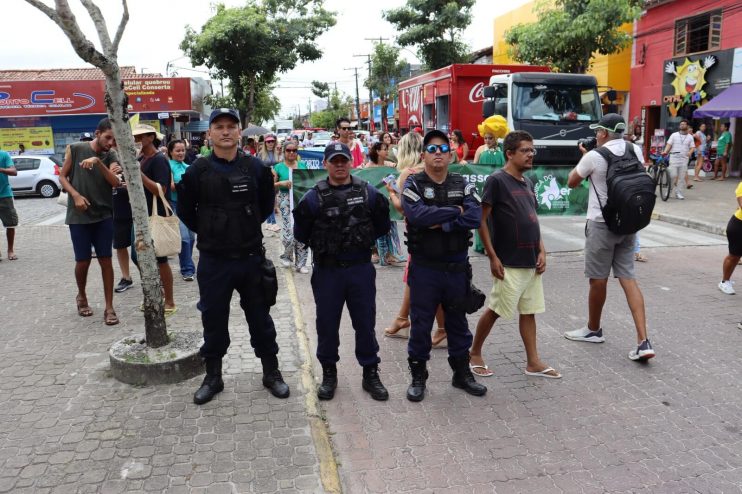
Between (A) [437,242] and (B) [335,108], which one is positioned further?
(B) [335,108]

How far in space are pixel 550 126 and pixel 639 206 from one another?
8.76 m

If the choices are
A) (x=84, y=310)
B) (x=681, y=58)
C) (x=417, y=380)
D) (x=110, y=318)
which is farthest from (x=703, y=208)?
(x=84, y=310)

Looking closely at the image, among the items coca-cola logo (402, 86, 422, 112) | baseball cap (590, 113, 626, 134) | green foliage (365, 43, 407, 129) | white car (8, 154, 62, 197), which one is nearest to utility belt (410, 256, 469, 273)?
baseball cap (590, 113, 626, 134)

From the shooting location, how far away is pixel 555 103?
13406 millimetres

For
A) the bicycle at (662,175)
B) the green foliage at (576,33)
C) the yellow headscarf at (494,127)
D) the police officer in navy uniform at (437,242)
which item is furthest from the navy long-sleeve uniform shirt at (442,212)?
the green foliage at (576,33)

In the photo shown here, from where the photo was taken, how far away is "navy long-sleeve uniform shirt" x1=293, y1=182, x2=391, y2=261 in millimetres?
4113

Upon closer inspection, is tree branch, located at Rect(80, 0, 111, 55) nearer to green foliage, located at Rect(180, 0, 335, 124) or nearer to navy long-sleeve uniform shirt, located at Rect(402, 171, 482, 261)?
navy long-sleeve uniform shirt, located at Rect(402, 171, 482, 261)

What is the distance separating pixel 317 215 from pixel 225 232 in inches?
24.2

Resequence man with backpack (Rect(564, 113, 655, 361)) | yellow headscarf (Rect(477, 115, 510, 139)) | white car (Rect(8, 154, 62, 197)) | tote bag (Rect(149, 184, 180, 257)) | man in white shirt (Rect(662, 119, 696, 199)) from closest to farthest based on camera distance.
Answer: man with backpack (Rect(564, 113, 655, 361)) < tote bag (Rect(149, 184, 180, 257)) < yellow headscarf (Rect(477, 115, 510, 139)) < man in white shirt (Rect(662, 119, 696, 199)) < white car (Rect(8, 154, 62, 197))

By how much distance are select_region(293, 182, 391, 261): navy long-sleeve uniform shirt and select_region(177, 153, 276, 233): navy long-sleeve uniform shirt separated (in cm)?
26

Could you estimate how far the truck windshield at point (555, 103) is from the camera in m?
13.2

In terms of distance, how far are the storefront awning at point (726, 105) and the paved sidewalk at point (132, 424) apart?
16.5 metres

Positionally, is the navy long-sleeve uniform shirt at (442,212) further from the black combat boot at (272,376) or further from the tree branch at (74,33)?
the tree branch at (74,33)

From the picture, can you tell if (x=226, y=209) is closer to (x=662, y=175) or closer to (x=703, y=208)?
(x=703, y=208)
